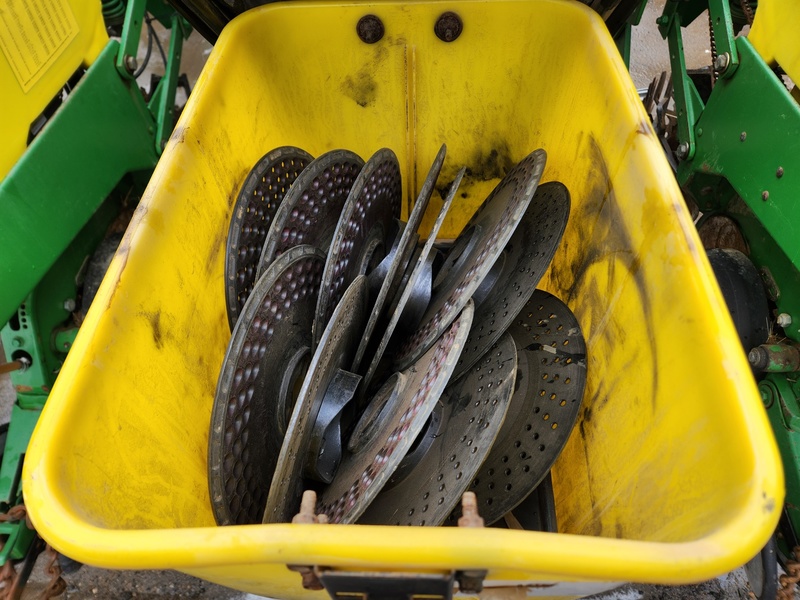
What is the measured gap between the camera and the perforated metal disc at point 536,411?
2.60 ft

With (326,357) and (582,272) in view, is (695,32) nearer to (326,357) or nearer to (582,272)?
(582,272)

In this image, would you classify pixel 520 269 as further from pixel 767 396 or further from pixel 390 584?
pixel 390 584

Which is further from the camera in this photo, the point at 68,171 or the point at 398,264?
the point at 68,171

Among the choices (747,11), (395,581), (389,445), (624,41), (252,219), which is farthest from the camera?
(747,11)

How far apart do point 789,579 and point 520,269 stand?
65cm

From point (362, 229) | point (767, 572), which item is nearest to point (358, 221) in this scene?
point (362, 229)

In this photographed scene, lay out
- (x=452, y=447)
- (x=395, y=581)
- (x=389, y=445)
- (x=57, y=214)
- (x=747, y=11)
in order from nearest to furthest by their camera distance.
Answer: (x=395, y=581) → (x=389, y=445) → (x=452, y=447) → (x=57, y=214) → (x=747, y=11)

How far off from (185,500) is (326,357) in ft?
0.88

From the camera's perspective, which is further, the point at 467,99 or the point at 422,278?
the point at 467,99

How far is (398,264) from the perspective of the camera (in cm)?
87

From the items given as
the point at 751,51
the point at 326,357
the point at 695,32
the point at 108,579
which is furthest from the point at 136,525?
the point at 695,32

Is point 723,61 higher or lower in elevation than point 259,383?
higher

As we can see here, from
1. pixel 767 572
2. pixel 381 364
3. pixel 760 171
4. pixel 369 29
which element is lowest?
pixel 767 572

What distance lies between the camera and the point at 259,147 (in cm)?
108
